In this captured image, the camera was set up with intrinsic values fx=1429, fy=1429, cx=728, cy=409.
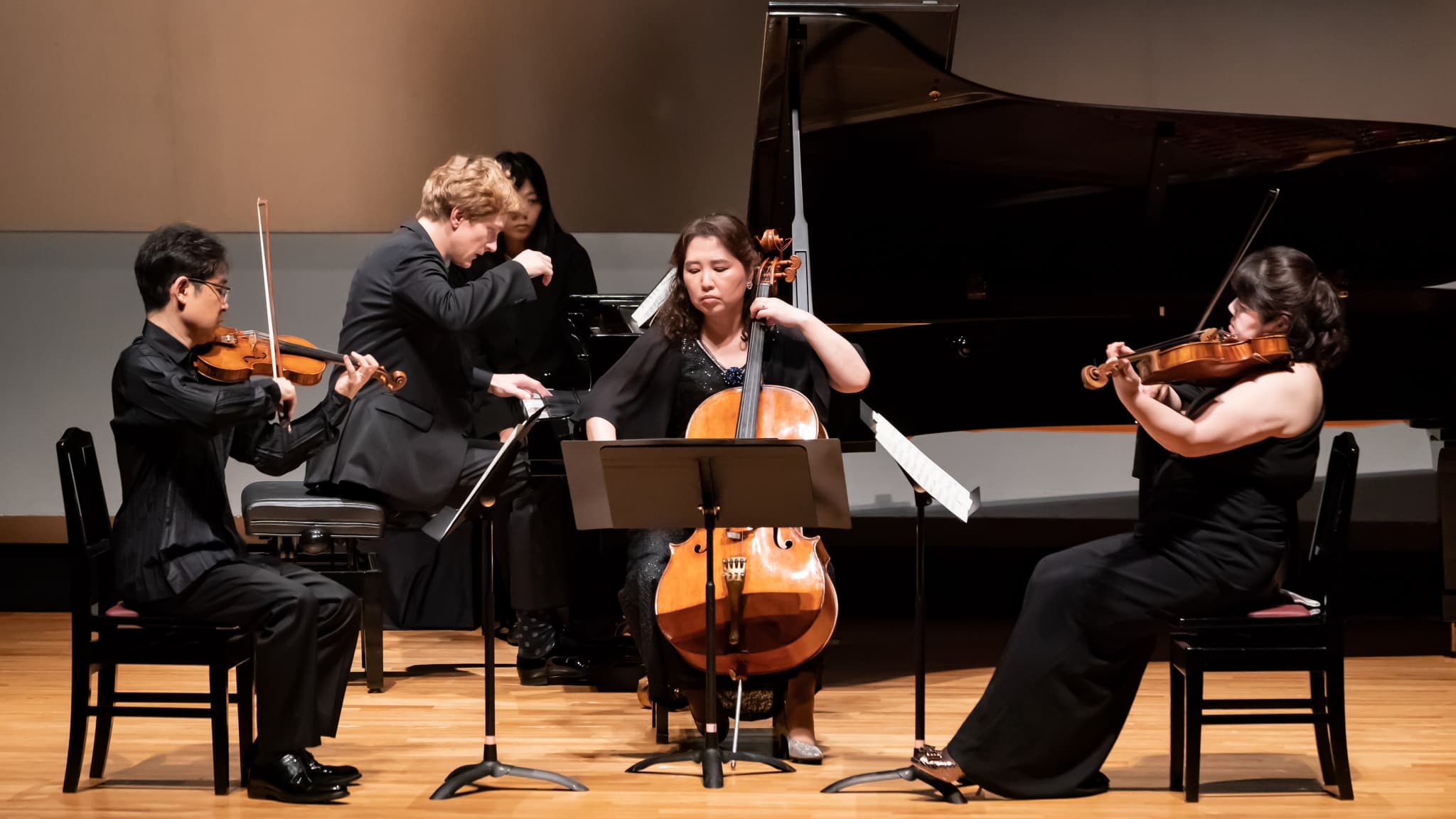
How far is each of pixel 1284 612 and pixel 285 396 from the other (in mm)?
2150

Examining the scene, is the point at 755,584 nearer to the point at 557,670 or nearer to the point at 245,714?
the point at 245,714

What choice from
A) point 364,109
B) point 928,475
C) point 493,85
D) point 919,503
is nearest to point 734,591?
point 919,503

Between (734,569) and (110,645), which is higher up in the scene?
(734,569)

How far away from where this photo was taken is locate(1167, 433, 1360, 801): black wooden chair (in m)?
2.93

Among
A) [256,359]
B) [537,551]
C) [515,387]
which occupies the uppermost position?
[256,359]

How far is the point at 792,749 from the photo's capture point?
128 inches

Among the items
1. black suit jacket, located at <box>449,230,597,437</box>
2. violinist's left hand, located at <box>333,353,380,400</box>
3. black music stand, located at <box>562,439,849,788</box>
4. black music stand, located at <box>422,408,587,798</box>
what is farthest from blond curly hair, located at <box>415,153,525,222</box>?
black music stand, located at <box>562,439,849,788</box>

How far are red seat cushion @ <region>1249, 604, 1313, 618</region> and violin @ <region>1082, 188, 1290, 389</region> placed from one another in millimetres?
491

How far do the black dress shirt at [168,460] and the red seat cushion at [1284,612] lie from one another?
83.0 inches

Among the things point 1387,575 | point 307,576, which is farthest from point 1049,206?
point 307,576

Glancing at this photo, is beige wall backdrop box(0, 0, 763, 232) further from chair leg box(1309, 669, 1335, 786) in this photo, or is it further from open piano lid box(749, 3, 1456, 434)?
chair leg box(1309, 669, 1335, 786)

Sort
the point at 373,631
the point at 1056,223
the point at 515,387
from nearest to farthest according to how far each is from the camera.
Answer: the point at 515,387, the point at 373,631, the point at 1056,223

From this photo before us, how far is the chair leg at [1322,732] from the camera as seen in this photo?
306cm

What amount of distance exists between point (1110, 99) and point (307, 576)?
12.8 feet
